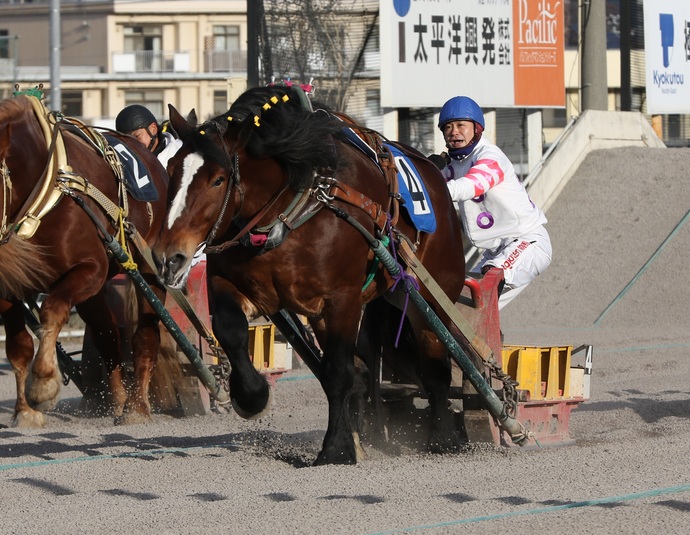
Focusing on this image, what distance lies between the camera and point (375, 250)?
646cm

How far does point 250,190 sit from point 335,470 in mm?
1335

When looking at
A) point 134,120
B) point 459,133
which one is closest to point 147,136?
point 134,120

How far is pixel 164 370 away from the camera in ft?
29.2

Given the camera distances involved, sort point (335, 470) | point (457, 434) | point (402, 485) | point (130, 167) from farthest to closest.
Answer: point (130, 167) < point (457, 434) < point (335, 470) < point (402, 485)

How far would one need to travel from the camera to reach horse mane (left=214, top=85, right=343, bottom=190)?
6074mm

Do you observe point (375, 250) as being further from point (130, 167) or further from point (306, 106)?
point (130, 167)

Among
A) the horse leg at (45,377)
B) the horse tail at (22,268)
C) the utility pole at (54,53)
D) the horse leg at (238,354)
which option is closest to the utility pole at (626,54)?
the utility pole at (54,53)

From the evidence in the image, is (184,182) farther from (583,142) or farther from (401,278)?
(583,142)

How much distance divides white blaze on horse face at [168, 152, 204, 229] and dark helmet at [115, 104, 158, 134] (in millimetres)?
3753

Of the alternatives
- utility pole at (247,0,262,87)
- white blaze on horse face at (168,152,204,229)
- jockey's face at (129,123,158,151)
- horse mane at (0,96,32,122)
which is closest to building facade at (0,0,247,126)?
utility pole at (247,0,262,87)

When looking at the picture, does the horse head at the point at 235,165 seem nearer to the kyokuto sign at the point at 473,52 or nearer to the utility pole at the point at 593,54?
the kyokuto sign at the point at 473,52

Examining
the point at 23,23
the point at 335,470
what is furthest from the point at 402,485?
the point at 23,23

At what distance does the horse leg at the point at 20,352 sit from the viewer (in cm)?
835

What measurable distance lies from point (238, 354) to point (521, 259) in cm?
196
